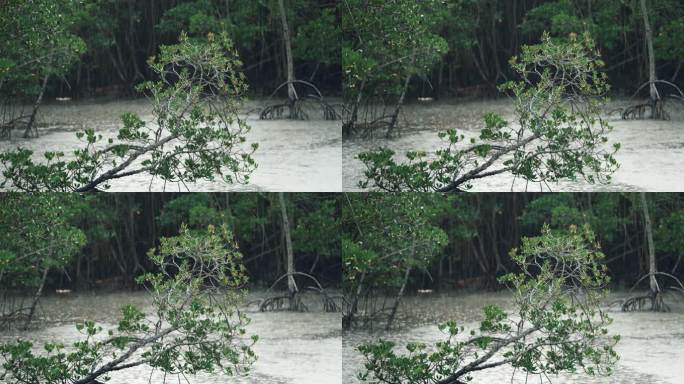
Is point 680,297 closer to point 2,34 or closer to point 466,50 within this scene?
point 466,50

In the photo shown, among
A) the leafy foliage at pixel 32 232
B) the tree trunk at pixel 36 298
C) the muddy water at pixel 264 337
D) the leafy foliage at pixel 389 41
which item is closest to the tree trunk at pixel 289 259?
the muddy water at pixel 264 337

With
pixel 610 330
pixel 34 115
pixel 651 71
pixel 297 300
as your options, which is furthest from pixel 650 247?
pixel 34 115

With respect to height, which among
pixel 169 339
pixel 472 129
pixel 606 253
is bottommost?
pixel 169 339

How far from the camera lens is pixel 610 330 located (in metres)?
8.28

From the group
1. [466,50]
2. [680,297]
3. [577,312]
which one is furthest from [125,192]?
[680,297]

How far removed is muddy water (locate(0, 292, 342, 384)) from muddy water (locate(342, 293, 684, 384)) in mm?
144

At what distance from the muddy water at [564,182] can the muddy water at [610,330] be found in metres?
0.72

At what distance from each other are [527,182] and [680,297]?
1.21 m

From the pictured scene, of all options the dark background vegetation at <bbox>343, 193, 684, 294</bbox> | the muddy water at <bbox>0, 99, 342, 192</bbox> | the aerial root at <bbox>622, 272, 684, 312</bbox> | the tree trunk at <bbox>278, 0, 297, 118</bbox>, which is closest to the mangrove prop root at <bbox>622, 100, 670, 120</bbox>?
the dark background vegetation at <bbox>343, 193, 684, 294</bbox>

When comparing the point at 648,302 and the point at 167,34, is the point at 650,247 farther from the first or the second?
the point at 167,34

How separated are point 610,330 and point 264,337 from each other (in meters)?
2.19

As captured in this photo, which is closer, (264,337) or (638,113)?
(638,113)

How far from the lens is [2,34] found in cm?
845

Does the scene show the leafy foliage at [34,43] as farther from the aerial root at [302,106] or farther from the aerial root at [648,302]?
the aerial root at [648,302]
